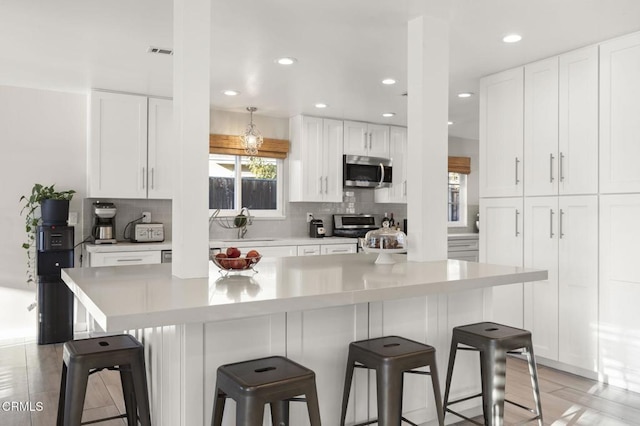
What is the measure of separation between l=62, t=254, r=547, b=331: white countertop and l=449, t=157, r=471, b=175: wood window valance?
4.49m

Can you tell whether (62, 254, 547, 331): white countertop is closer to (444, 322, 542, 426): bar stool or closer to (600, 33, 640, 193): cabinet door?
(444, 322, 542, 426): bar stool

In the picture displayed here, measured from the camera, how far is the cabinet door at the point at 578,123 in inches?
134

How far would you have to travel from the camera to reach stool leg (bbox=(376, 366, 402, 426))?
1.96 m

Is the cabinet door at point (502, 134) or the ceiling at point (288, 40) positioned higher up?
the ceiling at point (288, 40)

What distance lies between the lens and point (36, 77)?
168 inches

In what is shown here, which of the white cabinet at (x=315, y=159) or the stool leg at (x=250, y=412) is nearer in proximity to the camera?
the stool leg at (x=250, y=412)

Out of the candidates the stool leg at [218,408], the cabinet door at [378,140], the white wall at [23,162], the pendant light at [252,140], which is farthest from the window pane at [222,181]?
the stool leg at [218,408]

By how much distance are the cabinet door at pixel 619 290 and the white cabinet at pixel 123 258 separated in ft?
12.0

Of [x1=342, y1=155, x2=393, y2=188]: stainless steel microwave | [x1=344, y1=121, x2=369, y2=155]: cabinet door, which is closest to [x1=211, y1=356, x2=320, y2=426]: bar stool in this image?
[x1=342, y1=155, x2=393, y2=188]: stainless steel microwave

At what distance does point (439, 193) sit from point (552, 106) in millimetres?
1383

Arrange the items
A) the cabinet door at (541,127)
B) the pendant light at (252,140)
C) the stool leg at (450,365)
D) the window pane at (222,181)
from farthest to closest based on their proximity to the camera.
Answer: the window pane at (222,181)
the pendant light at (252,140)
the cabinet door at (541,127)
the stool leg at (450,365)

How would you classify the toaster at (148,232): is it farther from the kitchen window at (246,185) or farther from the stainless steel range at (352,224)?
the stainless steel range at (352,224)

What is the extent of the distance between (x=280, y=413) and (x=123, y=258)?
297 cm

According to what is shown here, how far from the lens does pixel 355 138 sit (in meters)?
6.07
